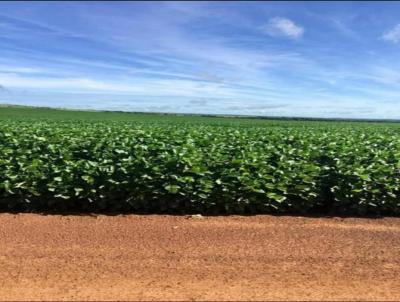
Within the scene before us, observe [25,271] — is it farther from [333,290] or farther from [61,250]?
[333,290]

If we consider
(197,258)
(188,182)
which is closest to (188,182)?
(188,182)

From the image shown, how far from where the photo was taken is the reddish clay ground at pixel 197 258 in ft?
15.2

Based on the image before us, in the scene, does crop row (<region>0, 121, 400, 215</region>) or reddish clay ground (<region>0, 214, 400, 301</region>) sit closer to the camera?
reddish clay ground (<region>0, 214, 400, 301</region>)

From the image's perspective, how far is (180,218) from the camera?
25.0ft

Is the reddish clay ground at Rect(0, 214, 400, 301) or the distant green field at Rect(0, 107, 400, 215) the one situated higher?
the distant green field at Rect(0, 107, 400, 215)

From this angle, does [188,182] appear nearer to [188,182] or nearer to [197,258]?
[188,182]

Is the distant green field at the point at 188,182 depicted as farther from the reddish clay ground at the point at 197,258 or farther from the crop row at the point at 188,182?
the reddish clay ground at the point at 197,258

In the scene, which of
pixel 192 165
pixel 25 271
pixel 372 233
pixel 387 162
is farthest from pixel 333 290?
pixel 387 162

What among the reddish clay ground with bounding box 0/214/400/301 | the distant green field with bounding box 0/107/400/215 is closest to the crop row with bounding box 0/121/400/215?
the distant green field with bounding box 0/107/400/215

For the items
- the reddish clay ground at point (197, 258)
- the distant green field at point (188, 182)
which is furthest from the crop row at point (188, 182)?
the reddish clay ground at point (197, 258)

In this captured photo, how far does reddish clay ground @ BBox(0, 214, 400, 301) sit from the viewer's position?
183 inches

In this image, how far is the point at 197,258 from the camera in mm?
5645

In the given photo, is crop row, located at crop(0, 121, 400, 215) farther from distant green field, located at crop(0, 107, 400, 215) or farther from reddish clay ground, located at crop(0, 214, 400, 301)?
reddish clay ground, located at crop(0, 214, 400, 301)

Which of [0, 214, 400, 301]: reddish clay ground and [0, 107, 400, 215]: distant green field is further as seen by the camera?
[0, 107, 400, 215]: distant green field
